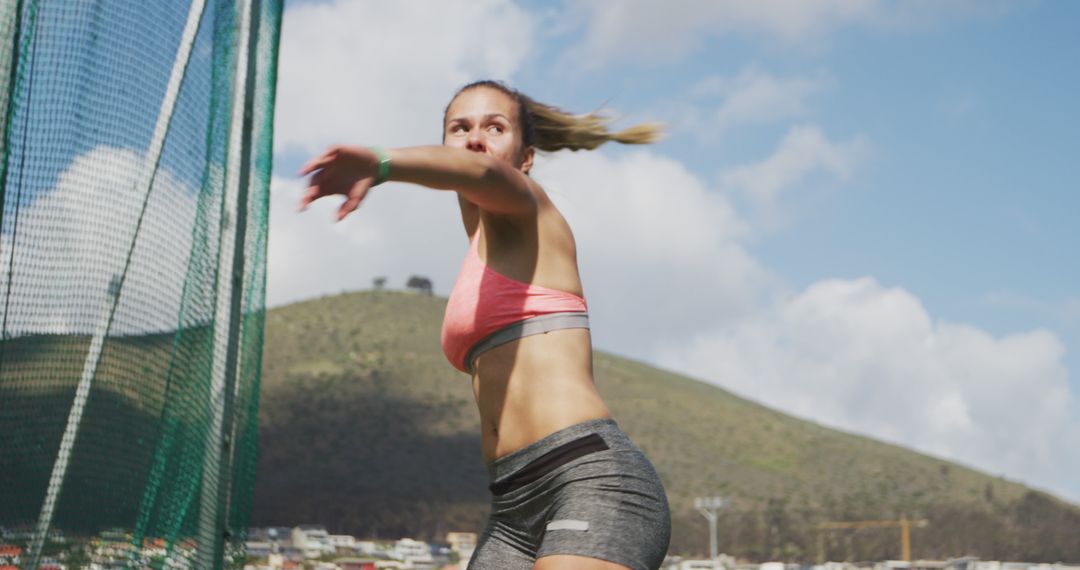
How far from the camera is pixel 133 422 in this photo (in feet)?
12.6

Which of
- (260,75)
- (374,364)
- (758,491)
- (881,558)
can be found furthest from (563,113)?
(374,364)

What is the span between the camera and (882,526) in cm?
6912

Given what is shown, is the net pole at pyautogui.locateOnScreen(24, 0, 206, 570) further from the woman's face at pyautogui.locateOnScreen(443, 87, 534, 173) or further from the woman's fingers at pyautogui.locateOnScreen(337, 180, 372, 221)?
the woman's fingers at pyautogui.locateOnScreen(337, 180, 372, 221)

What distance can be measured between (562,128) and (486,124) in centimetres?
33

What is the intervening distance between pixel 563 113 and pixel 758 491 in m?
74.8

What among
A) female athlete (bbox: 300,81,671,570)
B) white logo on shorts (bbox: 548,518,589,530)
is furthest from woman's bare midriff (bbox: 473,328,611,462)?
white logo on shorts (bbox: 548,518,589,530)

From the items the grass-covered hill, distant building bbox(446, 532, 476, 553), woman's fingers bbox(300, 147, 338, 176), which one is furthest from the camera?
the grass-covered hill

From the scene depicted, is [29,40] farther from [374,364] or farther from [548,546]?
[374,364]

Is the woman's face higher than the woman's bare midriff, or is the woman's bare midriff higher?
the woman's face

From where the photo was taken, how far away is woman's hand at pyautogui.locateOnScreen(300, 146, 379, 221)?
6.52 ft

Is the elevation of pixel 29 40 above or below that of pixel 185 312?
above

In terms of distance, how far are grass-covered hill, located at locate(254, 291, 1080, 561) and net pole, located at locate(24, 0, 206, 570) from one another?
5726 centimetres

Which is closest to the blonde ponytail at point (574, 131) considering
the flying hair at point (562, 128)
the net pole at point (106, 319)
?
the flying hair at point (562, 128)

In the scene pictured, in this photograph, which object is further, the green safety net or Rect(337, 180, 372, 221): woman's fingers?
the green safety net
